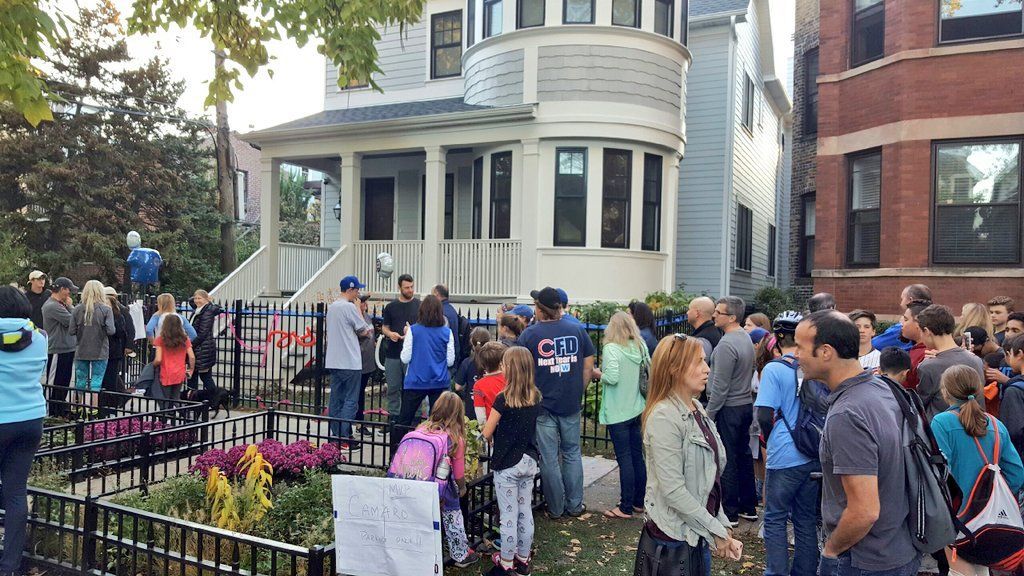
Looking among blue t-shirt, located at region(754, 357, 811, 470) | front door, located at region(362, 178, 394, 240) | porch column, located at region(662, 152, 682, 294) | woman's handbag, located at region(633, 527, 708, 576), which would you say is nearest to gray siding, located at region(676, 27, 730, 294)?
porch column, located at region(662, 152, 682, 294)

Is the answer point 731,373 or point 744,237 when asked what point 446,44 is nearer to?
point 744,237

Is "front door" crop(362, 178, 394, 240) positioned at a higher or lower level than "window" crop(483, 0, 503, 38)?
lower

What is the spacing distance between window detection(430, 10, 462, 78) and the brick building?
1036cm

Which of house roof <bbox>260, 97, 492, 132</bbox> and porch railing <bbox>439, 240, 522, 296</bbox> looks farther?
house roof <bbox>260, 97, 492, 132</bbox>

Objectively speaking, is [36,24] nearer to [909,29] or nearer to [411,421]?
[411,421]

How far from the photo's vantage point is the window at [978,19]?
36.5ft

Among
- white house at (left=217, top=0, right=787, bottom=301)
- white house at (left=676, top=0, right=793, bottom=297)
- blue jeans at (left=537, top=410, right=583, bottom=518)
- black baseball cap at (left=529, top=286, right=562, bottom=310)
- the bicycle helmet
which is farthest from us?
white house at (left=676, top=0, right=793, bottom=297)

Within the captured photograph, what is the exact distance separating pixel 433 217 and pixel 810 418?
1165 centimetres

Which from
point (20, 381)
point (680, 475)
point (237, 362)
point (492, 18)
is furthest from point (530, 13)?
→ point (680, 475)

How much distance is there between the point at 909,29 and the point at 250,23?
10.1 metres

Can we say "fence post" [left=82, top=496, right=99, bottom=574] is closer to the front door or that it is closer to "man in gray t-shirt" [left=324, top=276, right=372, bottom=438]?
"man in gray t-shirt" [left=324, top=276, right=372, bottom=438]

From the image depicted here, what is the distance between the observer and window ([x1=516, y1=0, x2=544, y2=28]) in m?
15.1

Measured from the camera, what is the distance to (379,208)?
1914 centimetres

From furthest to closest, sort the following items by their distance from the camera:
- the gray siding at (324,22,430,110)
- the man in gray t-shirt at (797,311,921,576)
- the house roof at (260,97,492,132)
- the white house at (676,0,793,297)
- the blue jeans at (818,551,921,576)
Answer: the gray siding at (324,22,430,110) < the white house at (676,0,793,297) < the house roof at (260,97,492,132) < the blue jeans at (818,551,921,576) < the man in gray t-shirt at (797,311,921,576)
